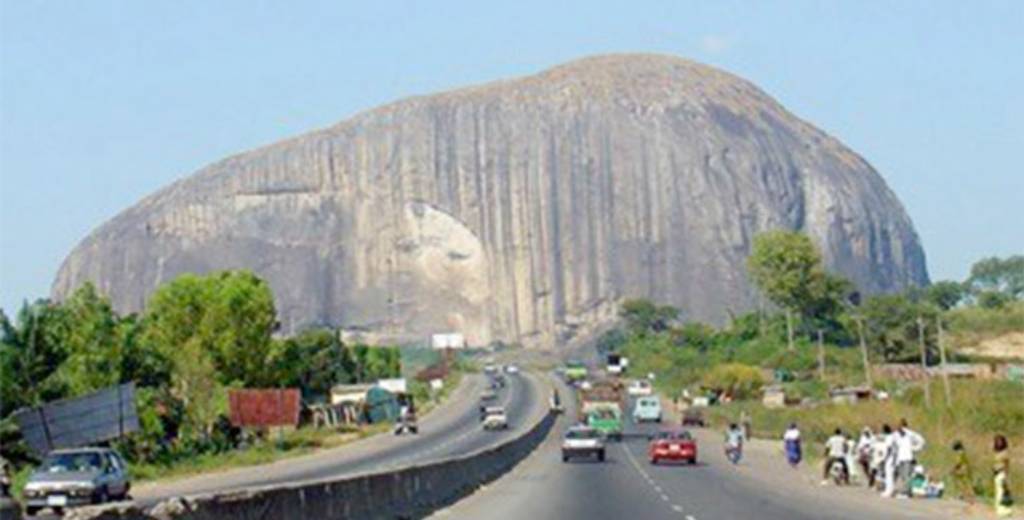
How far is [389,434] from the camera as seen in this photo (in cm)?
11781

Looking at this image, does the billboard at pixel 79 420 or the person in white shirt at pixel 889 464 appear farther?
the billboard at pixel 79 420

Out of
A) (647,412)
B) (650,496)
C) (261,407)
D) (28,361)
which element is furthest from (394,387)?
(650,496)

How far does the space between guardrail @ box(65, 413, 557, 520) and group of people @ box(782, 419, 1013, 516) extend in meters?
9.06

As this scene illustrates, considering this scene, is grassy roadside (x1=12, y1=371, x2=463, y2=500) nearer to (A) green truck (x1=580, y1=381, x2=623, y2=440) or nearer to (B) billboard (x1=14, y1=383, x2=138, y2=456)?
(B) billboard (x1=14, y1=383, x2=138, y2=456)

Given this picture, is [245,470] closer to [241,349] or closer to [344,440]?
[344,440]

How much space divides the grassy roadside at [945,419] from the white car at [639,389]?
1984 inches

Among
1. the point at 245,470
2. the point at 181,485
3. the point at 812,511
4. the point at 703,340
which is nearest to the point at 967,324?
the point at 703,340

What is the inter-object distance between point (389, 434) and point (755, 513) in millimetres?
81388

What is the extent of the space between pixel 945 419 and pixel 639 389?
276 feet

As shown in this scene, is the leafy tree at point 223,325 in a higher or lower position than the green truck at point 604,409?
higher

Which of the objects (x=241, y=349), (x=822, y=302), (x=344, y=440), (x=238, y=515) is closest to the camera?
(x=238, y=515)

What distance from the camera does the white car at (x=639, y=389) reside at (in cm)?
15409

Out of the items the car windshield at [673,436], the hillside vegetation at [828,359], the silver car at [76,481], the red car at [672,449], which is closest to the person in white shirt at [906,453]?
the silver car at [76,481]

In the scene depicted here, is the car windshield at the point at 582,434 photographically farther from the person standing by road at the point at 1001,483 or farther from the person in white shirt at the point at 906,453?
the person standing by road at the point at 1001,483
